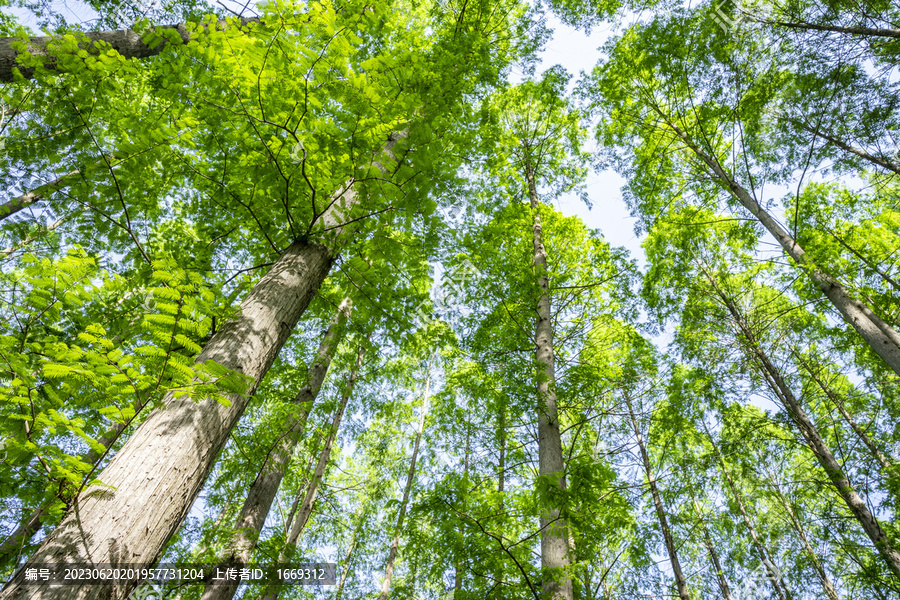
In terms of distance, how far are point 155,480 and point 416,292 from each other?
79.6 inches

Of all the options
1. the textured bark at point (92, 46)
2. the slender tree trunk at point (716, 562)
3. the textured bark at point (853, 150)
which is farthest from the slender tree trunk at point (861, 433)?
the textured bark at point (92, 46)

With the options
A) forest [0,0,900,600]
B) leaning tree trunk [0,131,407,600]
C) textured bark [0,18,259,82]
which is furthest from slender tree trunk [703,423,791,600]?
textured bark [0,18,259,82]

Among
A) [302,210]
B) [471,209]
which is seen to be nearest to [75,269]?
[302,210]

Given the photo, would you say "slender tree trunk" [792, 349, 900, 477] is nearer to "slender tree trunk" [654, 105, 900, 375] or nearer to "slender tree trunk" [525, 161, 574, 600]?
"slender tree trunk" [654, 105, 900, 375]

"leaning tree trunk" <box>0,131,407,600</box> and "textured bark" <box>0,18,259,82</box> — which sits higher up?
"textured bark" <box>0,18,259,82</box>

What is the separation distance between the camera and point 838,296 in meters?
5.29

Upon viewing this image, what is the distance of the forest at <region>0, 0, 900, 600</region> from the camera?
1805 millimetres

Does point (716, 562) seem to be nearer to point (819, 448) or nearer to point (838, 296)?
point (819, 448)

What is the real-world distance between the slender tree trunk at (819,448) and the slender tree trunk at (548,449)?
432 centimetres

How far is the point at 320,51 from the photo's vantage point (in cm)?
236

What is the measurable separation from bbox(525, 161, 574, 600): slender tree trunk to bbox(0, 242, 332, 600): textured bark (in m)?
2.35

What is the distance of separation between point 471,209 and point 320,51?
184cm

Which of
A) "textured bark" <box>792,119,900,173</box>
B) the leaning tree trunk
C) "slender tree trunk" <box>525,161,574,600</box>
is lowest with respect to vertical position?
the leaning tree trunk

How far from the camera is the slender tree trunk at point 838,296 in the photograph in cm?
450
